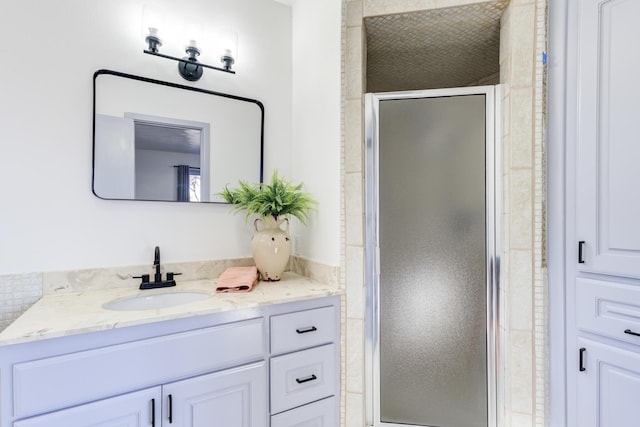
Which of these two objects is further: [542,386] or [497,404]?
[497,404]

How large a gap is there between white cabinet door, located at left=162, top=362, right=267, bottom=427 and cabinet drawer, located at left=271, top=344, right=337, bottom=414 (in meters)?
0.06

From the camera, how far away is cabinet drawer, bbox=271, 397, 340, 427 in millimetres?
1348

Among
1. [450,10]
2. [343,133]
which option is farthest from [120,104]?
[450,10]

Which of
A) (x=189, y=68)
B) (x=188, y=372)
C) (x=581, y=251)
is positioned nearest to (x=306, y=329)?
(x=188, y=372)

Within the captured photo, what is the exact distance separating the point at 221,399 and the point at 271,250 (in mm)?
713

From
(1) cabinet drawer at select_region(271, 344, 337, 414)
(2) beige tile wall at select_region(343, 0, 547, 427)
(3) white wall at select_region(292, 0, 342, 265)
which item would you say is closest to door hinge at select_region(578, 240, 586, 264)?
(2) beige tile wall at select_region(343, 0, 547, 427)

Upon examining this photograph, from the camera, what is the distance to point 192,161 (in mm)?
1710

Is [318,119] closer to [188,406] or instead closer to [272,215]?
[272,215]

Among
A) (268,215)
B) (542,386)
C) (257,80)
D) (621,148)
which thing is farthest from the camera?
(257,80)

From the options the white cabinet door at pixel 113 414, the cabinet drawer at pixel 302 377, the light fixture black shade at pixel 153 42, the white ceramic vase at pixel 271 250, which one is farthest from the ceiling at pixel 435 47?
the white cabinet door at pixel 113 414

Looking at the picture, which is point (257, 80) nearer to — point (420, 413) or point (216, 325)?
point (216, 325)

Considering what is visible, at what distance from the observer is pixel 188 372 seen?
1.15m

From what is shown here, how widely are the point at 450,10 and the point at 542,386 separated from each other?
1794 mm

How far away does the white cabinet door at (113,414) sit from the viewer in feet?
3.14
